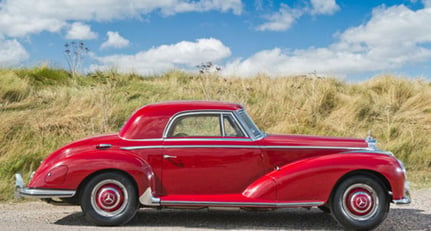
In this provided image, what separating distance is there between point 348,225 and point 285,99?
1079 cm

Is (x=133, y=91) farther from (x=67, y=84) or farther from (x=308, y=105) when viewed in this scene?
(x=308, y=105)

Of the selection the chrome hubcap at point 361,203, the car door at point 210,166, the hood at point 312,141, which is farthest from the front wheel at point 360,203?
the car door at point 210,166

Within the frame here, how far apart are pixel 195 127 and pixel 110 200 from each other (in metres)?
1.51

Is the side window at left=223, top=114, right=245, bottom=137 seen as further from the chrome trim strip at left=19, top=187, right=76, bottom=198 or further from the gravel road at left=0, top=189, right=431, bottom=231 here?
the chrome trim strip at left=19, top=187, right=76, bottom=198

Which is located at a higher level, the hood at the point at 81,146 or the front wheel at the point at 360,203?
the hood at the point at 81,146

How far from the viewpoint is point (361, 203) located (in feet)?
24.0

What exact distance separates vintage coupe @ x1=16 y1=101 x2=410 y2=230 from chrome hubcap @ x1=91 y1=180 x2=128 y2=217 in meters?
0.01

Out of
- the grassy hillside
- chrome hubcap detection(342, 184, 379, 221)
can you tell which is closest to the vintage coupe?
chrome hubcap detection(342, 184, 379, 221)

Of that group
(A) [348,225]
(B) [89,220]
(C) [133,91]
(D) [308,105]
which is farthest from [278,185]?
(C) [133,91]

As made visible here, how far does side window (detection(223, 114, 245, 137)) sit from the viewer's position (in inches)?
299

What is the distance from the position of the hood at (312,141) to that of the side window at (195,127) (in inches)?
27.6

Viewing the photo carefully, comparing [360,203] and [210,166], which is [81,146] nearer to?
[210,166]

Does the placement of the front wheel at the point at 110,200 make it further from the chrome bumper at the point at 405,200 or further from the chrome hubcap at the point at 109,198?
the chrome bumper at the point at 405,200

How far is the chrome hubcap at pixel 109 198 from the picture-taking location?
741 cm
